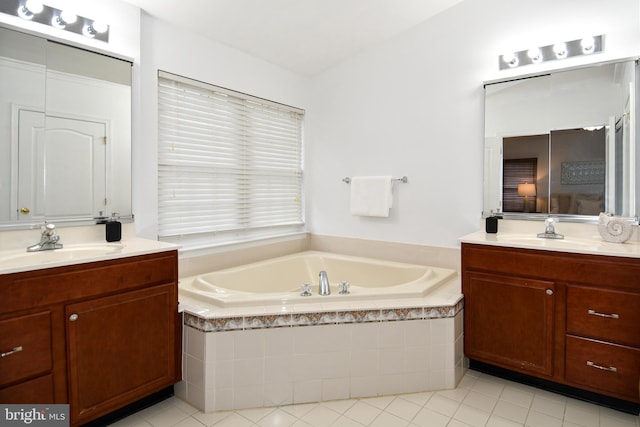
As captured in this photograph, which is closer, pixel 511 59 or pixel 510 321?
pixel 510 321

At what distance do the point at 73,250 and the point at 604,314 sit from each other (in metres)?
2.69

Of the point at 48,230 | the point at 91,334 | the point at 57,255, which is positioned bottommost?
the point at 91,334

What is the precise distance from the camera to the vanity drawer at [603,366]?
1.73m

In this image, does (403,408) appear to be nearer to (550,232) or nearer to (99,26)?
(550,232)

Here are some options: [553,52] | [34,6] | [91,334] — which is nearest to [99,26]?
[34,6]

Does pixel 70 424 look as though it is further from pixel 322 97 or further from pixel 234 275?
pixel 322 97

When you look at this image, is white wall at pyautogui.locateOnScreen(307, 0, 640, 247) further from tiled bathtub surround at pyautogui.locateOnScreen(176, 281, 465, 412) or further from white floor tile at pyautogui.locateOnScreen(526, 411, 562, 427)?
white floor tile at pyautogui.locateOnScreen(526, 411, 562, 427)

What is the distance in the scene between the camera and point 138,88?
87.4 inches

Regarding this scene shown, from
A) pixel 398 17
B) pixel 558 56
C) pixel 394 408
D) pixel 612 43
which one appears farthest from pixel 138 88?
pixel 612 43

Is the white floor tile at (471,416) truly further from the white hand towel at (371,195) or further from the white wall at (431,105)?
the white hand towel at (371,195)

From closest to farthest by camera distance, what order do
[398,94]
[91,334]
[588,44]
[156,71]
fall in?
[91,334]
[588,44]
[156,71]
[398,94]

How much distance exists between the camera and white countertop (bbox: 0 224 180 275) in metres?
1.45

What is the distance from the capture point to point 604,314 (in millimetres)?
1786

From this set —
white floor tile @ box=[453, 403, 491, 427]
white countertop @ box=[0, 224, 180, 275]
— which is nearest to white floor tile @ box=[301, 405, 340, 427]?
white floor tile @ box=[453, 403, 491, 427]
